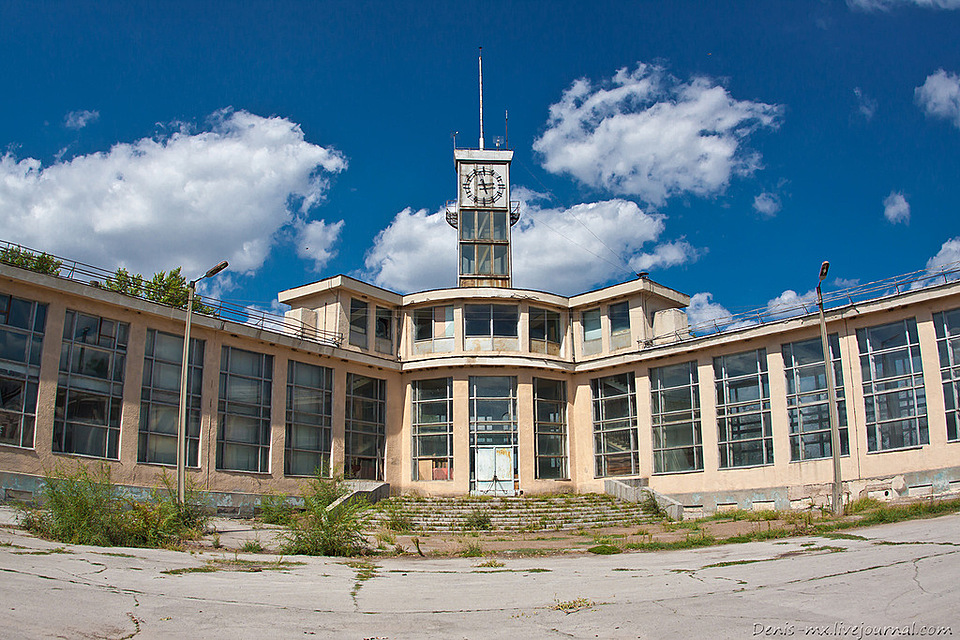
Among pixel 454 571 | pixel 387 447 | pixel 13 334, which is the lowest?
pixel 454 571

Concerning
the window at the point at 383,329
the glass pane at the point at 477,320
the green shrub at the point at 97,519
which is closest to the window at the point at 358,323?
the window at the point at 383,329

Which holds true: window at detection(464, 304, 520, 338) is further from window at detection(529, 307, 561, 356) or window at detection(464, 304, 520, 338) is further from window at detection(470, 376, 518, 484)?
window at detection(470, 376, 518, 484)

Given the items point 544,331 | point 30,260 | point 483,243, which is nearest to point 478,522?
point 544,331

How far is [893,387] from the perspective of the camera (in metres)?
26.2

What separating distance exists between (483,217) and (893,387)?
2048cm

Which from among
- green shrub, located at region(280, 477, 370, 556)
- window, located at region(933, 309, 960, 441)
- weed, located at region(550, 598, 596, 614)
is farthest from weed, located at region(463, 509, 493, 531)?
weed, located at region(550, 598, 596, 614)

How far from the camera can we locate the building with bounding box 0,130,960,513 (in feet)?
79.8

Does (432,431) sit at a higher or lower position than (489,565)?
higher

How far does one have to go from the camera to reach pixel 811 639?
7.22 m

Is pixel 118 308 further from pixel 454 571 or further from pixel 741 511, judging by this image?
pixel 741 511

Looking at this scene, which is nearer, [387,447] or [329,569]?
[329,569]

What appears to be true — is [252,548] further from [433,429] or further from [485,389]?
[485,389]

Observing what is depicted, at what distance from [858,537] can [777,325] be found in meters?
13.3

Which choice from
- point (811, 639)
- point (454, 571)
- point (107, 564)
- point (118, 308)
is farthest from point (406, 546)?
point (811, 639)
